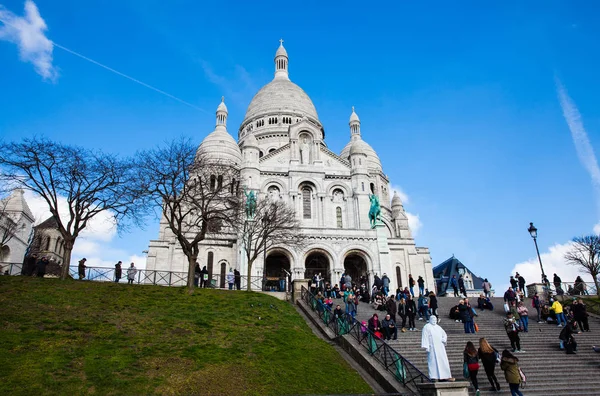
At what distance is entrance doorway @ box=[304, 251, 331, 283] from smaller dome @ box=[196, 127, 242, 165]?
1663cm

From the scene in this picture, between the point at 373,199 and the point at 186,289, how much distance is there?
22919 mm

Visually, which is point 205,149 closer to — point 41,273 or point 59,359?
point 41,273

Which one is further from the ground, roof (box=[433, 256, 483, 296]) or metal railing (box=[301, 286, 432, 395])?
roof (box=[433, 256, 483, 296])

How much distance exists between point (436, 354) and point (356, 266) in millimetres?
31369

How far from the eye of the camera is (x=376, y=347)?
53.4 feet

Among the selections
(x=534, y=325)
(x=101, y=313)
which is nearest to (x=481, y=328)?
(x=534, y=325)

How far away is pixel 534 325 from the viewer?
22.0 m

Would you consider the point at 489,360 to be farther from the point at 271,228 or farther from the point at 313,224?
the point at 313,224

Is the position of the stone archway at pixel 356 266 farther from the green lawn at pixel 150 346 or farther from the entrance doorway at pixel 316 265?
the green lawn at pixel 150 346

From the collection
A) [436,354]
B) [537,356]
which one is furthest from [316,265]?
[436,354]

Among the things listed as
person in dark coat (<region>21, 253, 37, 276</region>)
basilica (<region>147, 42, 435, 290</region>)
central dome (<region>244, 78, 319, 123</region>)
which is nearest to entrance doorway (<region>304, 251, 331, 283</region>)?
basilica (<region>147, 42, 435, 290</region>)

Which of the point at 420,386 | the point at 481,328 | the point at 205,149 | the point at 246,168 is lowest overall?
the point at 420,386

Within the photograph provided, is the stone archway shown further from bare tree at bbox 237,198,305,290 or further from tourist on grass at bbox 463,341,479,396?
tourist on grass at bbox 463,341,479,396

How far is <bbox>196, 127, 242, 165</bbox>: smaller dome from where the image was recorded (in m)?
54.3
